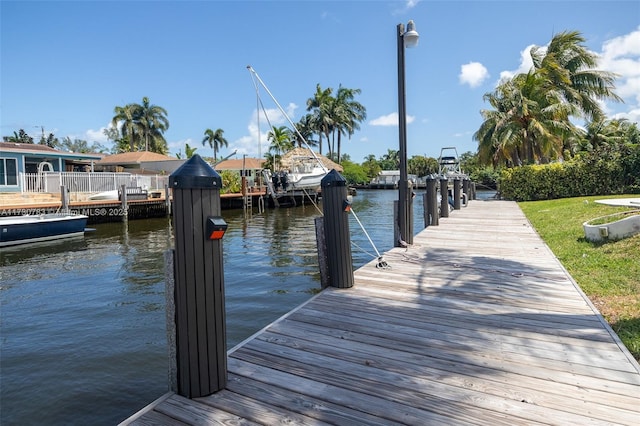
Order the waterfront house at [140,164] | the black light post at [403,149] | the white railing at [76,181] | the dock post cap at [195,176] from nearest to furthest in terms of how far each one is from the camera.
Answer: the dock post cap at [195,176], the black light post at [403,149], the white railing at [76,181], the waterfront house at [140,164]

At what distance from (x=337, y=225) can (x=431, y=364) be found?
6.89ft

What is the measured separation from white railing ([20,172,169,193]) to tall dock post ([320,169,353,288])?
50.3ft

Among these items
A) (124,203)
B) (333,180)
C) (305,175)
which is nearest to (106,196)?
(124,203)

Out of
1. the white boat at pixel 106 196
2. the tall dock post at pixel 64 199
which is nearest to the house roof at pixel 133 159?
the white boat at pixel 106 196

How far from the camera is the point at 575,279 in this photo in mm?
5164

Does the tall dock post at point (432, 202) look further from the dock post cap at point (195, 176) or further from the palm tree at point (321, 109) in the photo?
the palm tree at point (321, 109)

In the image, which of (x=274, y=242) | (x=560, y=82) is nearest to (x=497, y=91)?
(x=560, y=82)

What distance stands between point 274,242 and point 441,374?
11.0 metres

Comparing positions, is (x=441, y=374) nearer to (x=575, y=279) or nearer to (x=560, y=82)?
(x=575, y=279)

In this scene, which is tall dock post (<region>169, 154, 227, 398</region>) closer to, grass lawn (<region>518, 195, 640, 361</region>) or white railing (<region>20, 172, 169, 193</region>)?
grass lawn (<region>518, 195, 640, 361</region>)

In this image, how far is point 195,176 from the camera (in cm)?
239

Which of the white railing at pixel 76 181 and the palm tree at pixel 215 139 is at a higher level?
the palm tree at pixel 215 139

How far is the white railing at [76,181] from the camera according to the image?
19.5m

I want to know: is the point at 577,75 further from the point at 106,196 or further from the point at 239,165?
the point at 239,165
